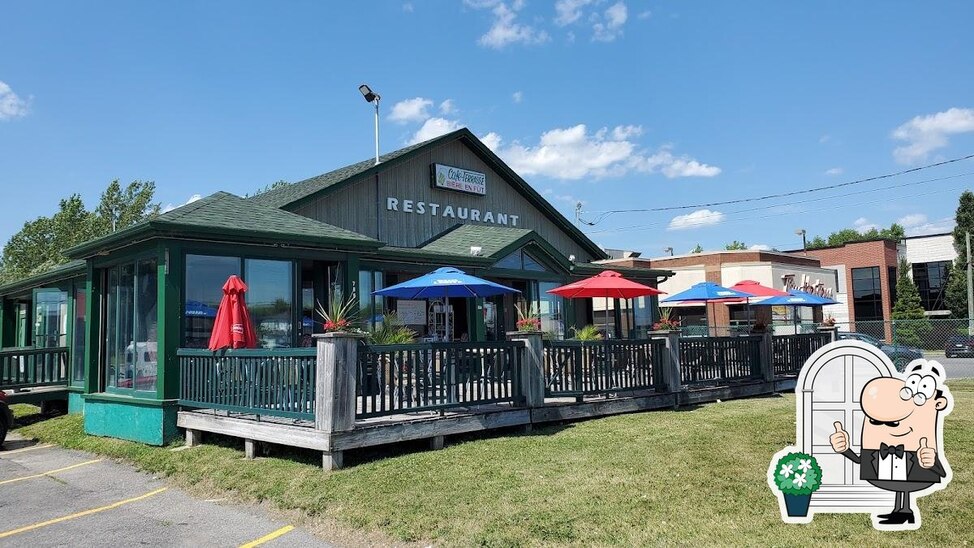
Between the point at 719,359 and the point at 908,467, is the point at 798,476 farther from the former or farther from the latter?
the point at 719,359

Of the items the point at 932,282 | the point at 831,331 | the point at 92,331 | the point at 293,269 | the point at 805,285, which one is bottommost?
the point at 831,331

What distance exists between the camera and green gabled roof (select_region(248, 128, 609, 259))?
1581 cm

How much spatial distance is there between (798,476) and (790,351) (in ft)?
35.2

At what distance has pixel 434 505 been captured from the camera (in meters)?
6.23

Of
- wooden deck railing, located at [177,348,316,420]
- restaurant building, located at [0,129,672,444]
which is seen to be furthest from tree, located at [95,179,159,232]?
wooden deck railing, located at [177,348,316,420]

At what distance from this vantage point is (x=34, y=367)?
48.6 feet

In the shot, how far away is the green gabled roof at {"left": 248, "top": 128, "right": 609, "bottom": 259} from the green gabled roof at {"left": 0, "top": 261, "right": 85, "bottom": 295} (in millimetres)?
4060

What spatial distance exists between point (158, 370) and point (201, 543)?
4.48 meters

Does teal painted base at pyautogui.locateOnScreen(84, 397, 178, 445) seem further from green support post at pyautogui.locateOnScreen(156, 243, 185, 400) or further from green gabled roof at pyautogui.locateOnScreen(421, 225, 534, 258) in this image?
green gabled roof at pyautogui.locateOnScreen(421, 225, 534, 258)

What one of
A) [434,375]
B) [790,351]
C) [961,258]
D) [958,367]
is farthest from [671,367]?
[961,258]

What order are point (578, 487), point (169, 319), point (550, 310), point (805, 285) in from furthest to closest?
point (805, 285) → point (550, 310) → point (169, 319) → point (578, 487)

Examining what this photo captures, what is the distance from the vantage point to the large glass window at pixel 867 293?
41.8 meters

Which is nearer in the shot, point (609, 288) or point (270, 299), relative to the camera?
point (270, 299)

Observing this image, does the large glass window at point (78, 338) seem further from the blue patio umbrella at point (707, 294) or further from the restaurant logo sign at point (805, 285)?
the restaurant logo sign at point (805, 285)
